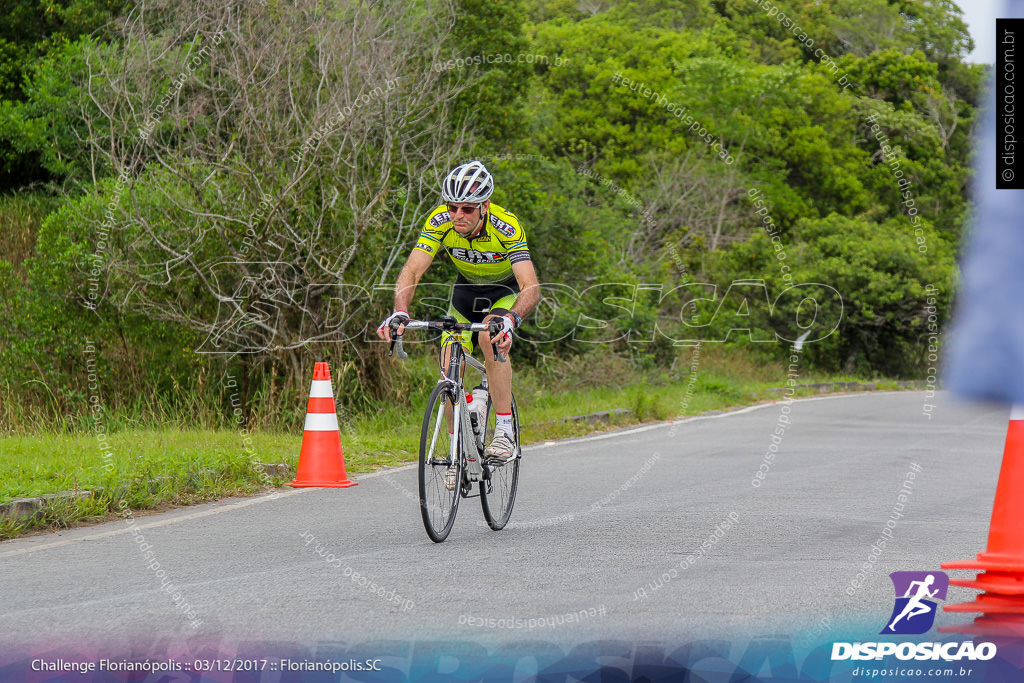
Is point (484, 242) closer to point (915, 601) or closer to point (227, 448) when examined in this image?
point (915, 601)

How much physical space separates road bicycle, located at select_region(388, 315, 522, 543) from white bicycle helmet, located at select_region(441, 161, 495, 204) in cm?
74

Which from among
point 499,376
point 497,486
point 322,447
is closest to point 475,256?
point 499,376

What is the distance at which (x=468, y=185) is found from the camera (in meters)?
7.19

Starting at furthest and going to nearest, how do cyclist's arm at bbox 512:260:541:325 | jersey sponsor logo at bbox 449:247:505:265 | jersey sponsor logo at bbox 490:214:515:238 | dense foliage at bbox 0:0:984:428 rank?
dense foliage at bbox 0:0:984:428, jersey sponsor logo at bbox 449:247:505:265, jersey sponsor logo at bbox 490:214:515:238, cyclist's arm at bbox 512:260:541:325

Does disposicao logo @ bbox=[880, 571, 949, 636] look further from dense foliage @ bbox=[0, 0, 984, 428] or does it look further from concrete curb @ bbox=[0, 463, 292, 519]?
dense foliage @ bbox=[0, 0, 984, 428]

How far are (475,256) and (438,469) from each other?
142cm

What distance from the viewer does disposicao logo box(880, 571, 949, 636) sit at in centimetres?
494

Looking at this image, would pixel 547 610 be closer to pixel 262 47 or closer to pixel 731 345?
pixel 262 47

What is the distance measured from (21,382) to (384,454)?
20.8 ft

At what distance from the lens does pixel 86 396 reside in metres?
16.0

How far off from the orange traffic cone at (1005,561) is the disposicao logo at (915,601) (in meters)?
0.12

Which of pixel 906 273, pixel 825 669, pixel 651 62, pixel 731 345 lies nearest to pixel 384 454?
pixel 825 669

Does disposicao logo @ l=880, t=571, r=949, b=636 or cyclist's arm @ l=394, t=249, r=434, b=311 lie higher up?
cyclist's arm @ l=394, t=249, r=434, b=311

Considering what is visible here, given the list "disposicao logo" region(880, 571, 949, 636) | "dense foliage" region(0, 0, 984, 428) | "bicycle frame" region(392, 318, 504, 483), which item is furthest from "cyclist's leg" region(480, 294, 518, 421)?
"dense foliage" region(0, 0, 984, 428)
